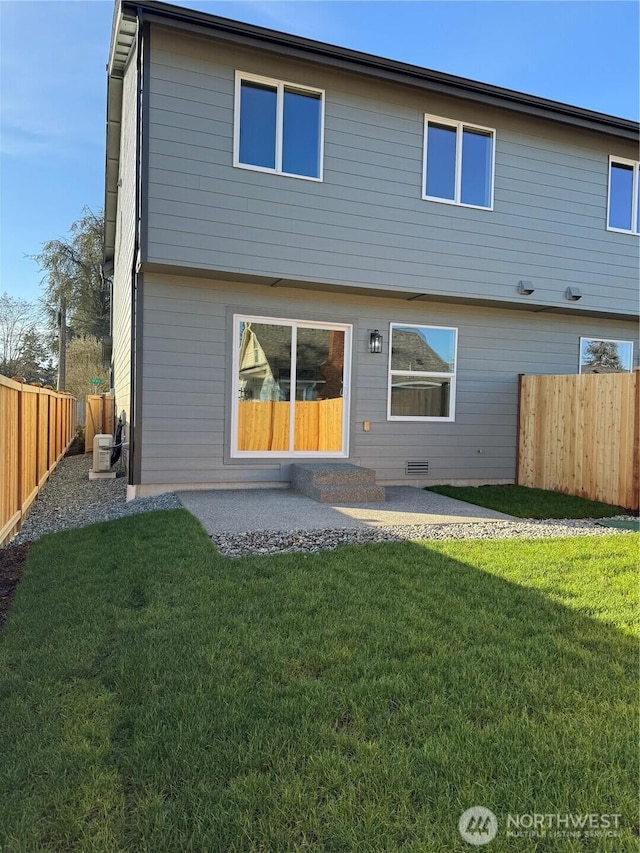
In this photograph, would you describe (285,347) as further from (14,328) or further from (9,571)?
(14,328)

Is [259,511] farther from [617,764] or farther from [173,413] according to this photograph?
[617,764]

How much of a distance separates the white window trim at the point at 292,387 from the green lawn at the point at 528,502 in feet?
5.56

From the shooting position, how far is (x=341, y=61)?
23.7 ft

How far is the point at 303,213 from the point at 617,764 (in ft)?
22.9

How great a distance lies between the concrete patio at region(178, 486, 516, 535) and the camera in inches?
218

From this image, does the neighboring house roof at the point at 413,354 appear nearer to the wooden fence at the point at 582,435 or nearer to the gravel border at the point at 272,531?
the wooden fence at the point at 582,435

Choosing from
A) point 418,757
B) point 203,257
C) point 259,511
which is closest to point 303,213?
point 203,257

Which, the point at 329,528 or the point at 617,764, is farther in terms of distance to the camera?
the point at 329,528

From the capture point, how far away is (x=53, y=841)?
5.23 feet

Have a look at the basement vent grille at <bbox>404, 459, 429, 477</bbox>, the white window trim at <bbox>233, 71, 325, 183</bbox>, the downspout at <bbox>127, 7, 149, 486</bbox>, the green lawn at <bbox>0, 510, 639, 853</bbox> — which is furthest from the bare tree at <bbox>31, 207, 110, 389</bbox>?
the green lawn at <bbox>0, 510, 639, 853</bbox>

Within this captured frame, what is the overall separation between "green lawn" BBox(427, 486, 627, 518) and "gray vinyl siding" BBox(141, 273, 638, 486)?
0.61m

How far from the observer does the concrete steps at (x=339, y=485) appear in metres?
6.99

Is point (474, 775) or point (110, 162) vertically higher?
point (110, 162)

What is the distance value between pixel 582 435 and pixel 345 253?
4238mm
